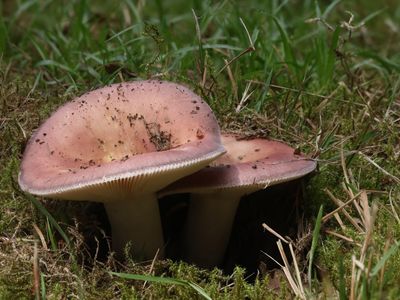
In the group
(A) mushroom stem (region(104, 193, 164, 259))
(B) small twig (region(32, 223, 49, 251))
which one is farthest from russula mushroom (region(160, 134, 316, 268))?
(B) small twig (region(32, 223, 49, 251))

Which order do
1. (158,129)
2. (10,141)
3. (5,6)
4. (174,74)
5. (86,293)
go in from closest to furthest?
1. (86,293)
2. (158,129)
3. (10,141)
4. (174,74)
5. (5,6)

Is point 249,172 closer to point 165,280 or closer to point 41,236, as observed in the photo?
point 165,280

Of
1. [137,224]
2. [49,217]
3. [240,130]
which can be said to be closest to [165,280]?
[137,224]

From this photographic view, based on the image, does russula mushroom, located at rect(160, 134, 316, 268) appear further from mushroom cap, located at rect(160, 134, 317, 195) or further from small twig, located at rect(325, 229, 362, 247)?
small twig, located at rect(325, 229, 362, 247)

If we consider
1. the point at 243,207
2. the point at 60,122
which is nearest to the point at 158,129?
the point at 60,122

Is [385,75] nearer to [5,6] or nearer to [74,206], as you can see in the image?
[74,206]

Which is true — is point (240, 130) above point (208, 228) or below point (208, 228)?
above
